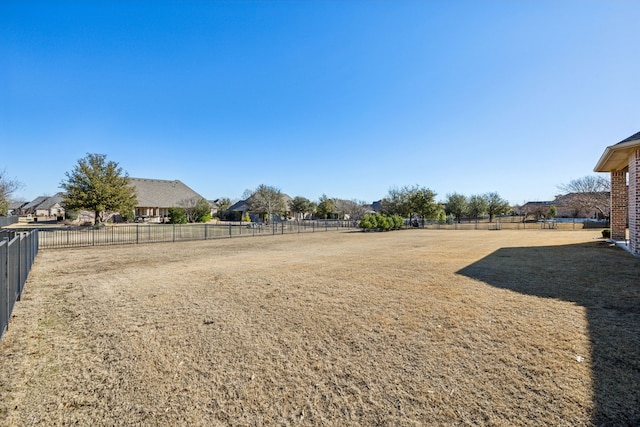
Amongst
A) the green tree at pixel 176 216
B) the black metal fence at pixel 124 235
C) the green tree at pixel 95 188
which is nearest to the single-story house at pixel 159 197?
the green tree at pixel 176 216

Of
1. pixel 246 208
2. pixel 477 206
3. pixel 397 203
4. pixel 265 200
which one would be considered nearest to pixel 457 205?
pixel 477 206

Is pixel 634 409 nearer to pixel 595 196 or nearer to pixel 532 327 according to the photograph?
pixel 532 327

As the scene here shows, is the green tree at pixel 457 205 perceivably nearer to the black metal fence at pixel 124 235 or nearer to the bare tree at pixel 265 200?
the black metal fence at pixel 124 235

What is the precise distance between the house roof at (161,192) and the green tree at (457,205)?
4007 centimetres

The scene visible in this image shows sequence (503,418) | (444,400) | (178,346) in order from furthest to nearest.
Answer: (178,346) < (444,400) < (503,418)

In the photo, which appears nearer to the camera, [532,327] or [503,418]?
[503,418]

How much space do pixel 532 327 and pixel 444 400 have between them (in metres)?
2.31

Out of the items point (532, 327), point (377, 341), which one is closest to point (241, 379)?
point (377, 341)

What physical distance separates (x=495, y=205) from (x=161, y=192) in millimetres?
55113

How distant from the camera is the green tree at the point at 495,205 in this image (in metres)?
51.8

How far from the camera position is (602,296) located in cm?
531

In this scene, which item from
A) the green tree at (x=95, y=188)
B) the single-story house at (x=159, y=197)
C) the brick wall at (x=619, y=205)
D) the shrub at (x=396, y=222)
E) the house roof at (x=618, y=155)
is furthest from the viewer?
the single-story house at (x=159, y=197)

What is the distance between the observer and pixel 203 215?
4169 centimetres

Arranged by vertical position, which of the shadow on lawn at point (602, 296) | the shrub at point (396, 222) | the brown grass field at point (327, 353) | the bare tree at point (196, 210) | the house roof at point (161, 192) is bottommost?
the brown grass field at point (327, 353)
